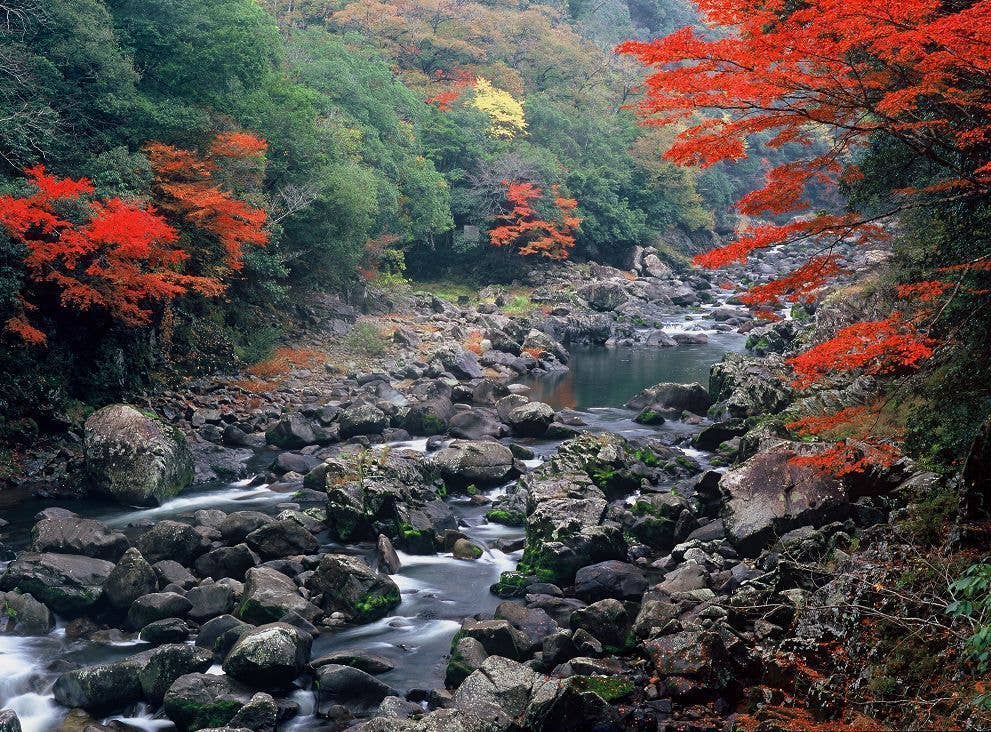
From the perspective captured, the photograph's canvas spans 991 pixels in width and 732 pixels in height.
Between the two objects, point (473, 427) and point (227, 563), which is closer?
point (227, 563)

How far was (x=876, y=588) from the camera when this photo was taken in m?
6.86

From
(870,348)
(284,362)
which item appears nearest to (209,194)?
(284,362)

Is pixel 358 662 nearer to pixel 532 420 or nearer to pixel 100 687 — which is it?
pixel 100 687

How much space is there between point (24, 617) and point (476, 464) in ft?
26.8

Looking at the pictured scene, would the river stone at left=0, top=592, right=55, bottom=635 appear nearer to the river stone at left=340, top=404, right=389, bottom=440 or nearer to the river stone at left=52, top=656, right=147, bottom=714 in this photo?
the river stone at left=52, top=656, right=147, bottom=714

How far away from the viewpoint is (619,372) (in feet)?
90.7

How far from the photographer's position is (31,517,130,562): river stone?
1142 centimetres

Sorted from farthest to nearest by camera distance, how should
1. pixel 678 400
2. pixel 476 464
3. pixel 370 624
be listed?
1. pixel 678 400
2. pixel 476 464
3. pixel 370 624

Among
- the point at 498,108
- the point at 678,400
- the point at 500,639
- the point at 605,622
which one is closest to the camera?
the point at 500,639

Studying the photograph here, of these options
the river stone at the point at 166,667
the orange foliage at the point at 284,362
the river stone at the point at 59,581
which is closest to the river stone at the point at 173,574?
the river stone at the point at 59,581

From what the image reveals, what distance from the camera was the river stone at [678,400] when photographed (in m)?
20.6

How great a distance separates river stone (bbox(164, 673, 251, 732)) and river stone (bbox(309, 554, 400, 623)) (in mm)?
2192

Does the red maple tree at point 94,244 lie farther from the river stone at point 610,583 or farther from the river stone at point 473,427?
the river stone at point 610,583

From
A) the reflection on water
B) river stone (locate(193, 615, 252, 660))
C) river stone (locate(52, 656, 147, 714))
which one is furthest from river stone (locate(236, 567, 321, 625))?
the reflection on water
